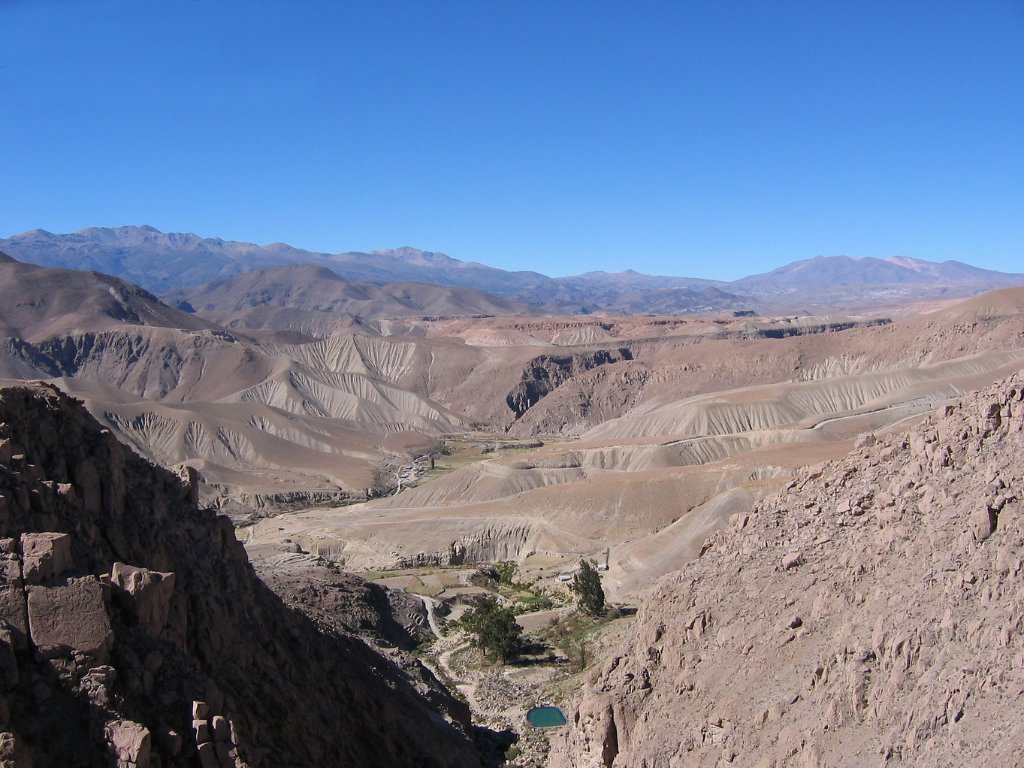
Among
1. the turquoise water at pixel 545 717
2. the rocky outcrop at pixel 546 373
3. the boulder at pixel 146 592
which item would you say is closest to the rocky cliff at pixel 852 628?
the turquoise water at pixel 545 717

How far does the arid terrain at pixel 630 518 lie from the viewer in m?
19.1

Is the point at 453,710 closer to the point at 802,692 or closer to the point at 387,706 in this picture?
the point at 387,706

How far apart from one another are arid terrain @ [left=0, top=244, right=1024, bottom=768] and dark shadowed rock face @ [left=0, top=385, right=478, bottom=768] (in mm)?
144

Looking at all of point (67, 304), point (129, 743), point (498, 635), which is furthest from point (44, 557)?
point (67, 304)

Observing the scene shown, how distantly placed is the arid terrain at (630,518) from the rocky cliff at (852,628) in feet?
0.21

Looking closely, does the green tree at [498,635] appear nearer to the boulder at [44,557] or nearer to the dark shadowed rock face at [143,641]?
the dark shadowed rock face at [143,641]

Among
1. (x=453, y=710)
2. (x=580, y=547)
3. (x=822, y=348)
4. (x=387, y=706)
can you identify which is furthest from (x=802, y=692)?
(x=822, y=348)

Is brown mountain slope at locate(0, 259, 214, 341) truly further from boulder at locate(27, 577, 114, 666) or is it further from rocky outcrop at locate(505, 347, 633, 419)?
boulder at locate(27, 577, 114, 666)

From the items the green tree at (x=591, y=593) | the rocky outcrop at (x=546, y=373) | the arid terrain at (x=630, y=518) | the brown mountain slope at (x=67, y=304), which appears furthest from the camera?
the brown mountain slope at (x=67, y=304)

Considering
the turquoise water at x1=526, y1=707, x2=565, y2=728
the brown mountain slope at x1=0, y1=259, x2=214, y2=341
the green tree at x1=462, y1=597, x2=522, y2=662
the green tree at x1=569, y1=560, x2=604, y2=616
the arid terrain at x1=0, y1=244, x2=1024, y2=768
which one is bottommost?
the turquoise water at x1=526, y1=707, x2=565, y2=728

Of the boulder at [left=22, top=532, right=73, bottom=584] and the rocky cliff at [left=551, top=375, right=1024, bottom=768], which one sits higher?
the boulder at [left=22, top=532, right=73, bottom=584]

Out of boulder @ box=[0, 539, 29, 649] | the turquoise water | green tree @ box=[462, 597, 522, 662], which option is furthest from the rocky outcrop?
boulder @ box=[0, 539, 29, 649]

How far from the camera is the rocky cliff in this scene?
1770 centimetres

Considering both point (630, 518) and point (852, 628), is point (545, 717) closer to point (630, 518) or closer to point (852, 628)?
point (852, 628)
